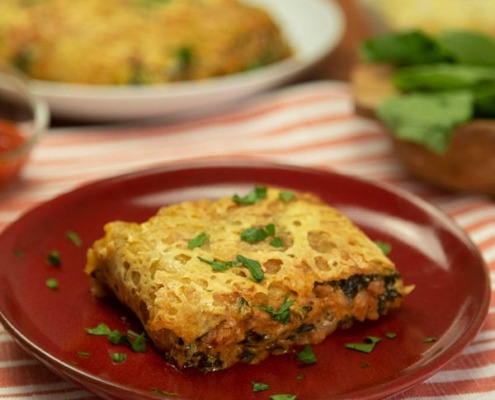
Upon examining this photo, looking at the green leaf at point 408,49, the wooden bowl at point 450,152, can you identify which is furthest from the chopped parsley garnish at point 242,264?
the green leaf at point 408,49

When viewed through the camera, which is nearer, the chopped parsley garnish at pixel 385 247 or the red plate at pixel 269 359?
the red plate at pixel 269 359

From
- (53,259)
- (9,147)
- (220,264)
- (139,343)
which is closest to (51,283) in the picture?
(53,259)

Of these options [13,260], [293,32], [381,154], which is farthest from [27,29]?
[13,260]

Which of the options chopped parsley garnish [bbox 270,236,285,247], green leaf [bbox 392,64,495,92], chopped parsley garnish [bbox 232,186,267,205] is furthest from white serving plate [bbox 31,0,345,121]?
chopped parsley garnish [bbox 270,236,285,247]

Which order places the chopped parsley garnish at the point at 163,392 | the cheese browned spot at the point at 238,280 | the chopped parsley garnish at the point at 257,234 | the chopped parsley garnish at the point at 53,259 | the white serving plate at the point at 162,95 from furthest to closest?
the white serving plate at the point at 162,95
the chopped parsley garnish at the point at 53,259
the chopped parsley garnish at the point at 257,234
the cheese browned spot at the point at 238,280
the chopped parsley garnish at the point at 163,392

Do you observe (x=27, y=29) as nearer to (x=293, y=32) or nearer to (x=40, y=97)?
(x=40, y=97)

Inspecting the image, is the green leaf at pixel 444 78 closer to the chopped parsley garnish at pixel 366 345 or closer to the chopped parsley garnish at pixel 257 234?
the chopped parsley garnish at pixel 257 234
